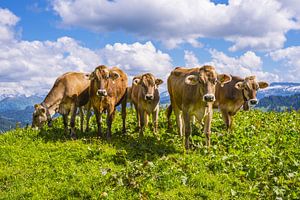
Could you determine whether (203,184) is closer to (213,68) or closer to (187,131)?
(187,131)

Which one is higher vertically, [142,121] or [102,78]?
[102,78]

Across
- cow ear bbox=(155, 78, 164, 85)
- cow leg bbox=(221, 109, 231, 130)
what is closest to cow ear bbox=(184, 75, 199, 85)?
cow ear bbox=(155, 78, 164, 85)

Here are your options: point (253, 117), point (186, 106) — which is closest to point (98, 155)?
point (186, 106)

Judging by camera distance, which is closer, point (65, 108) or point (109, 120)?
point (109, 120)

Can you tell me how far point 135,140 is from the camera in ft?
54.4

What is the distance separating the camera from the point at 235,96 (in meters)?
18.7

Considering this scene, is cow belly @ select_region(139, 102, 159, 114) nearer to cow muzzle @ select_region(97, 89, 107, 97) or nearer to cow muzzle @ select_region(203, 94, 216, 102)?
cow muzzle @ select_region(97, 89, 107, 97)

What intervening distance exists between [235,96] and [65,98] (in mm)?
8745

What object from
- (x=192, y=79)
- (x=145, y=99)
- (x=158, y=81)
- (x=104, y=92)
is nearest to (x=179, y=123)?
(x=145, y=99)

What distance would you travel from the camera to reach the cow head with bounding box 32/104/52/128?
1953 cm

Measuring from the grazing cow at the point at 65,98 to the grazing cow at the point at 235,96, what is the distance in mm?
7066

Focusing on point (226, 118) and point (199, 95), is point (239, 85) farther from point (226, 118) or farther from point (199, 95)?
point (199, 95)

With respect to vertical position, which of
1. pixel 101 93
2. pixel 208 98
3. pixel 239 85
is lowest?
pixel 208 98

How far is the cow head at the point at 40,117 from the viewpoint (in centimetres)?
1953
